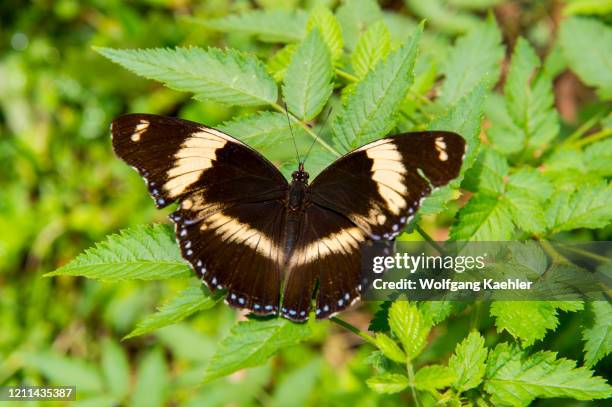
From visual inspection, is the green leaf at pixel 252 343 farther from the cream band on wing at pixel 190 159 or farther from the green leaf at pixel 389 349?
the cream band on wing at pixel 190 159

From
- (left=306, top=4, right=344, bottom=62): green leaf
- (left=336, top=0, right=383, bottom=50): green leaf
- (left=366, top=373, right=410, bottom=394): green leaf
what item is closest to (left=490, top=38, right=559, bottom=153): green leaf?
(left=336, top=0, right=383, bottom=50): green leaf

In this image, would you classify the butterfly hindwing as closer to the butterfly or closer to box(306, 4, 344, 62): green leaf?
the butterfly

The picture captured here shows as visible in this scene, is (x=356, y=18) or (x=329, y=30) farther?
(x=356, y=18)

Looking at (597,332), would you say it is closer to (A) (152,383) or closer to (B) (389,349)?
(B) (389,349)

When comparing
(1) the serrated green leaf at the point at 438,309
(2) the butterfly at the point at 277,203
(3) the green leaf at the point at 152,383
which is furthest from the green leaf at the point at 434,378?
(3) the green leaf at the point at 152,383

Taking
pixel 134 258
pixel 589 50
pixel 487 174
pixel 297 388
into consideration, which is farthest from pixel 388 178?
pixel 297 388

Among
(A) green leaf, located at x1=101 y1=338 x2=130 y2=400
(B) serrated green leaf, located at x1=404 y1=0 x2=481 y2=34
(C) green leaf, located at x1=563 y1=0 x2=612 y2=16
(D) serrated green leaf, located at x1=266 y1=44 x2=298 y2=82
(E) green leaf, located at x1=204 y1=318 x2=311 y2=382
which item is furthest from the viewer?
(B) serrated green leaf, located at x1=404 y1=0 x2=481 y2=34

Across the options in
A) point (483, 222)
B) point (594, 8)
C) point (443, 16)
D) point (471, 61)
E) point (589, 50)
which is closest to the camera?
point (483, 222)
